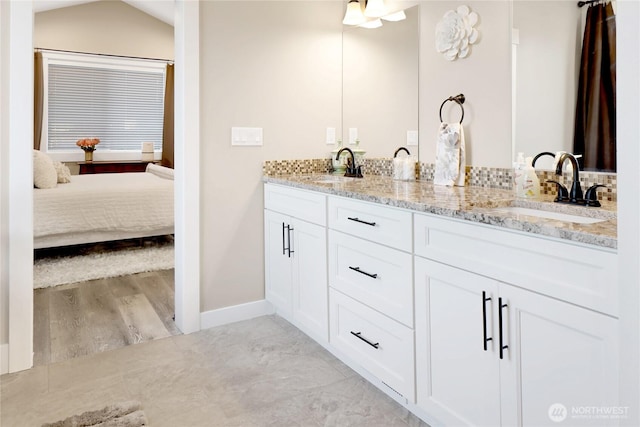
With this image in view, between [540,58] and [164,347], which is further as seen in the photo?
[164,347]

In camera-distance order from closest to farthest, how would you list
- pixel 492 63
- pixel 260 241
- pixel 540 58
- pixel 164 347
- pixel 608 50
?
1. pixel 608 50
2. pixel 540 58
3. pixel 492 63
4. pixel 164 347
5. pixel 260 241

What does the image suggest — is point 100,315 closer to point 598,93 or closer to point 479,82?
point 479,82

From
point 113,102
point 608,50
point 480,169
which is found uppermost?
point 113,102

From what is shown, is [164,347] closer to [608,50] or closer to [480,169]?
[480,169]

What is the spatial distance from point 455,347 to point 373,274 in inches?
19.2

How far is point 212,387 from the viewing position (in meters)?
2.08

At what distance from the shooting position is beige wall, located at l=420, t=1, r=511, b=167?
83.4 inches

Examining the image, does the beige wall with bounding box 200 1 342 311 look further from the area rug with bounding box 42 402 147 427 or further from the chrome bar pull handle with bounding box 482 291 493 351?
the chrome bar pull handle with bounding box 482 291 493 351

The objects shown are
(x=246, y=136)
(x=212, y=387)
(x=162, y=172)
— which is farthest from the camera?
(x=162, y=172)

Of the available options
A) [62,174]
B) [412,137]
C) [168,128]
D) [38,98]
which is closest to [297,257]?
[412,137]

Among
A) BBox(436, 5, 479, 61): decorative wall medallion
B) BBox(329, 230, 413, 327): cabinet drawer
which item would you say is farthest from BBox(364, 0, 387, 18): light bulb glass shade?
BBox(329, 230, 413, 327): cabinet drawer

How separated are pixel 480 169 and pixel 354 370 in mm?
1140

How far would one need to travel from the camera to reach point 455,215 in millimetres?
1532

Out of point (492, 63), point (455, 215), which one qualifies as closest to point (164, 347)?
point (455, 215)
